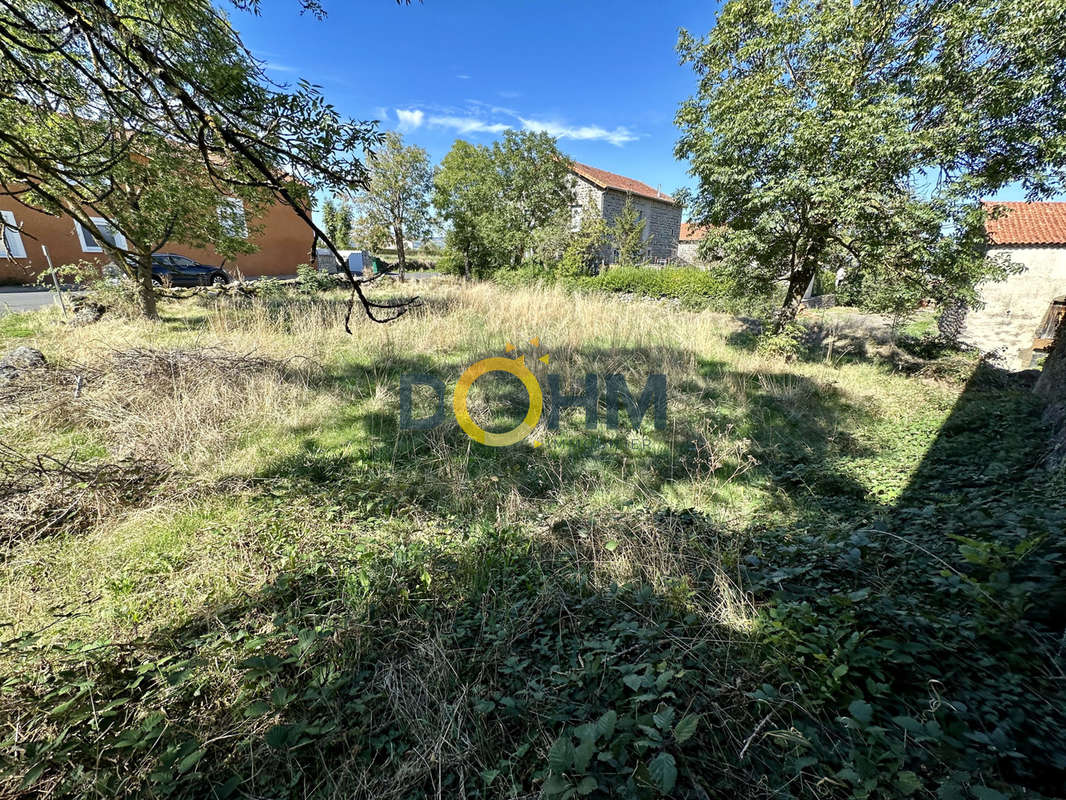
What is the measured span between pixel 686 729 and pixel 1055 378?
7450 mm

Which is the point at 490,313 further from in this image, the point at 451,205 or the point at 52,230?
the point at 52,230

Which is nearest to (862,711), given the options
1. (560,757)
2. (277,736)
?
(560,757)

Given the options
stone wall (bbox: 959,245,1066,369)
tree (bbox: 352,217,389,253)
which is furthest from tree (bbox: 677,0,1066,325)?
tree (bbox: 352,217,389,253)

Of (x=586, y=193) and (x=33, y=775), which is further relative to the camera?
(x=586, y=193)

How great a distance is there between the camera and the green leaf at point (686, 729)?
3.92 feet

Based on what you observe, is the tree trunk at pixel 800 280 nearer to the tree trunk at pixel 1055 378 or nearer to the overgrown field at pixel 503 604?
the tree trunk at pixel 1055 378

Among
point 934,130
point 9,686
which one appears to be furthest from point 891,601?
point 934,130

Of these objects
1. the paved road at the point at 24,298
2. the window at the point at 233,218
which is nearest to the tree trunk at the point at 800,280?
the window at the point at 233,218

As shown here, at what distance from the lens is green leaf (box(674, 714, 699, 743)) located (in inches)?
47.1

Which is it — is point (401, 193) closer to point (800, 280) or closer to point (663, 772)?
point (800, 280)

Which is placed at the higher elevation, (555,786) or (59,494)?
(555,786)

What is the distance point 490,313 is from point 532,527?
21.8 feet

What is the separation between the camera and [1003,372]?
23.1ft

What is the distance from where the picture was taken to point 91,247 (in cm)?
1628
